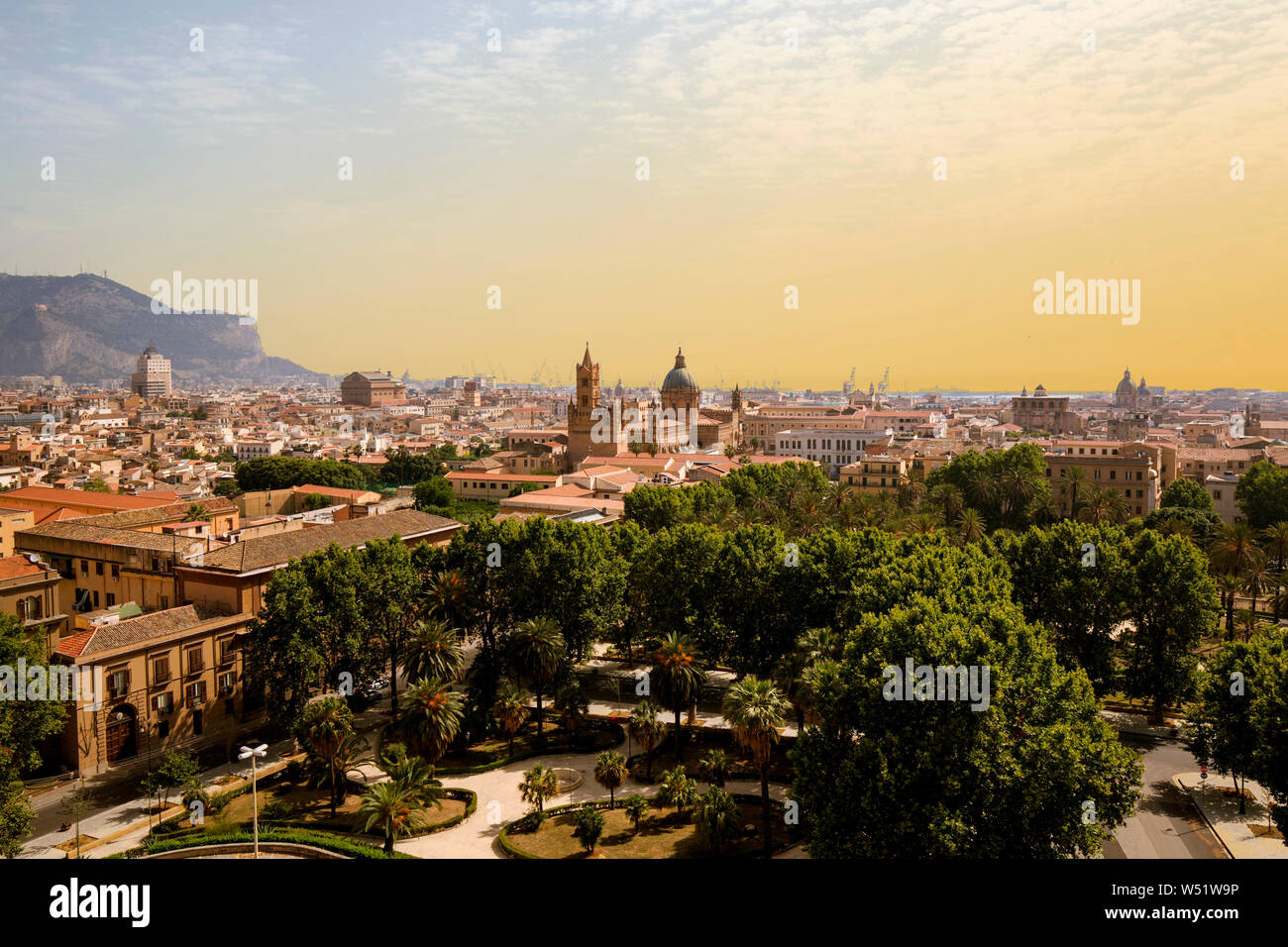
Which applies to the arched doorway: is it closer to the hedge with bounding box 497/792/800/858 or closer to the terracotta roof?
the terracotta roof

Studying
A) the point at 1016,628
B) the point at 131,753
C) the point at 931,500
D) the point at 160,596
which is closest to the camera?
the point at 1016,628

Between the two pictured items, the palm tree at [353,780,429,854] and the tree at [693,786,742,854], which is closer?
the tree at [693,786,742,854]

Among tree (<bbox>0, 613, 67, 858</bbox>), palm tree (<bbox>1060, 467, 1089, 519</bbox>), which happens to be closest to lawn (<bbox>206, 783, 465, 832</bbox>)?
tree (<bbox>0, 613, 67, 858</bbox>)

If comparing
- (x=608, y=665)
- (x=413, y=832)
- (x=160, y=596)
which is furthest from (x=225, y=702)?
(x=608, y=665)

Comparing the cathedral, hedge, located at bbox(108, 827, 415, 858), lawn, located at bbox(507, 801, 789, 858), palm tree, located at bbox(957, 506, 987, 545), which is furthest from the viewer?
the cathedral

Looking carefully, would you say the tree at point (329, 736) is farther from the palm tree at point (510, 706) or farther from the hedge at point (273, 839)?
the palm tree at point (510, 706)

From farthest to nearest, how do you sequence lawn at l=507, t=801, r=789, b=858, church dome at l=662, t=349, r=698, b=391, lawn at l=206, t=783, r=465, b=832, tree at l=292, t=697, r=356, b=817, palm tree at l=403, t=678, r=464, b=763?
church dome at l=662, t=349, r=698, b=391
palm tree at l=403, t=678, r=464, b=763
tree at l=292, t=697, r=356, b=817
lawn at l=206, t=783, r=465, b=832
lawn at l=507, t=801, r=789, b=858

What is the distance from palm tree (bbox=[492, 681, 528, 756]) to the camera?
130ft

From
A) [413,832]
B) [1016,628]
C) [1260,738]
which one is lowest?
[413,832]

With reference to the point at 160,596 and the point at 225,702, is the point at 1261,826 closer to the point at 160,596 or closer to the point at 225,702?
the point at 225,702

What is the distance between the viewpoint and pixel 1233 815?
107 ft

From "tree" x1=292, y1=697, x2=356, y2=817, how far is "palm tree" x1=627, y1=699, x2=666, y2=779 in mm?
11366
